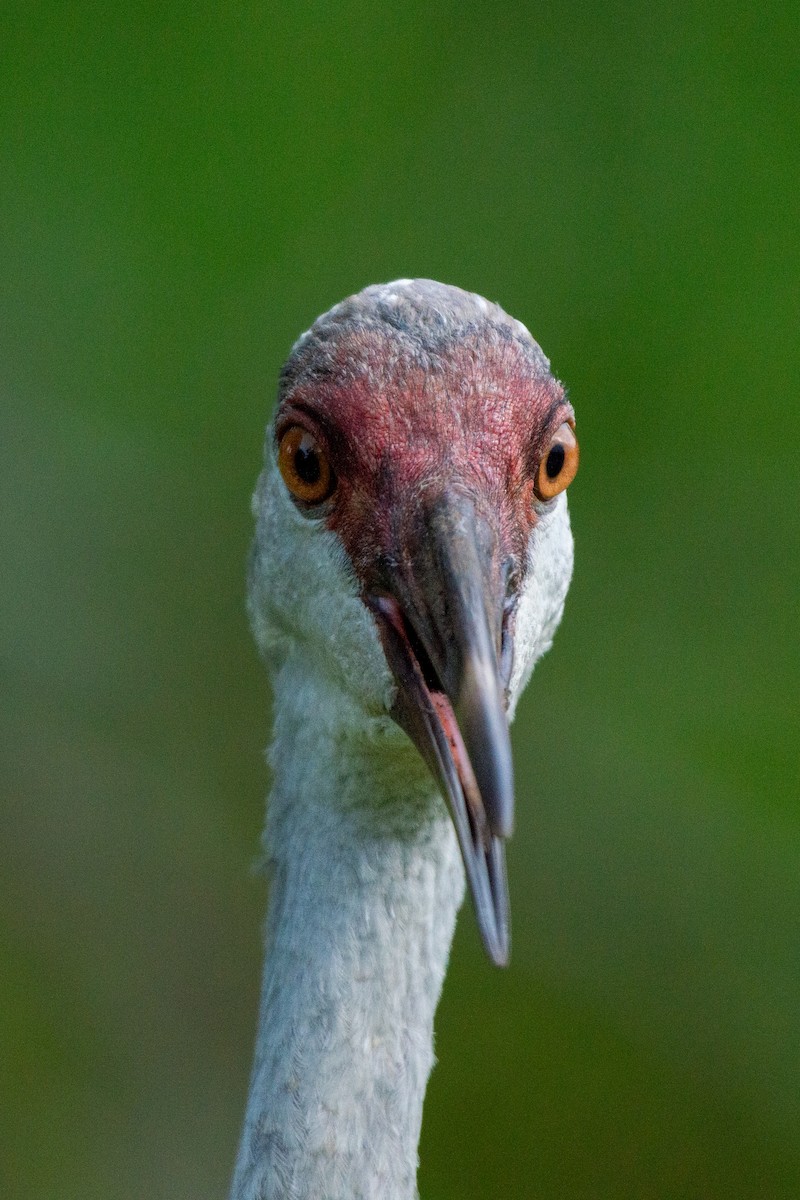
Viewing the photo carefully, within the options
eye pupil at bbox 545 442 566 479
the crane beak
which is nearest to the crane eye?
eye pupil at bbox 545 442 566 479

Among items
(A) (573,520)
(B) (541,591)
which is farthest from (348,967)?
(A) (573,520)

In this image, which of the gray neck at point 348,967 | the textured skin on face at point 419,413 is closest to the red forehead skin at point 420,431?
the textured skin on face at point 419,413

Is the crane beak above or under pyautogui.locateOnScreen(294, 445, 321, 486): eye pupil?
under

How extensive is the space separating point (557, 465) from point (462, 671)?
0.43m

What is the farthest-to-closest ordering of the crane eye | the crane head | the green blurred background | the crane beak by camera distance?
the green blurred background < the crane eye < the crane head < the crane beak

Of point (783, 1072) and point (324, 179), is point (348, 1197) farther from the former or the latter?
point (324, 179)

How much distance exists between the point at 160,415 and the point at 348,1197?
126 inches

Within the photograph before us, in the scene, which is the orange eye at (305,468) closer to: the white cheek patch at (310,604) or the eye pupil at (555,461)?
the white cheek patch at (310,604)

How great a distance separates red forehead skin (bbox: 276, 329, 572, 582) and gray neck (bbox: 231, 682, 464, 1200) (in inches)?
10.8

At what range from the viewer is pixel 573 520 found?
4.23m

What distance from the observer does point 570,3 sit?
4066 mm

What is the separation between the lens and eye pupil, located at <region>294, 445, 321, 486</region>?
1638 millimetres

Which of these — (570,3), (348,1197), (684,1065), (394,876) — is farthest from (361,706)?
(570,3)

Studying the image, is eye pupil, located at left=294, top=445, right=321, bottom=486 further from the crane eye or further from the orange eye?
the crane eye
